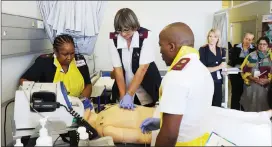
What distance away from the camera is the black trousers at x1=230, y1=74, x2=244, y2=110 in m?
3.51

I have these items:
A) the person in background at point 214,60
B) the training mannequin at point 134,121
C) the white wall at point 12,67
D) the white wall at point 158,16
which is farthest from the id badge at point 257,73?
the white wall at point 12,67

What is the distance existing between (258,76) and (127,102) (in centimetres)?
213

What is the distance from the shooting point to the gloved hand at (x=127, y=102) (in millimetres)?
1600

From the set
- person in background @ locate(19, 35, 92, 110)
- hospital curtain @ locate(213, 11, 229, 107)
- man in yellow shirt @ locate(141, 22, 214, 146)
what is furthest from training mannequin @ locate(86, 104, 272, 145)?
hospital curtain @ locate(213, 11, 229, 107)

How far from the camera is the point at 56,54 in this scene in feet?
6.58

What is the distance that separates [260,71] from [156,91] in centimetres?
181

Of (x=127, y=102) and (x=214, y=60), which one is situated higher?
(x=214, y=60)

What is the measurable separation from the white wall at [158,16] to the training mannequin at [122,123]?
2.14 meters

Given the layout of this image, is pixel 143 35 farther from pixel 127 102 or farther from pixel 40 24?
A: pixel 40 24

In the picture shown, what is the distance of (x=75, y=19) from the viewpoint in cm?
248

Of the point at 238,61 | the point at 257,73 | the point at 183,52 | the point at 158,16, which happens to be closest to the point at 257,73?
the point at 257,73

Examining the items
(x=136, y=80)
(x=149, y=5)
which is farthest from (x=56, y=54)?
(x=149, y=5)

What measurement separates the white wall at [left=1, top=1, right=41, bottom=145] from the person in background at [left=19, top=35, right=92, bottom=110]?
0.25 feet

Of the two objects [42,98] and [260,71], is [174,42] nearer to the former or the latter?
[42,98]
